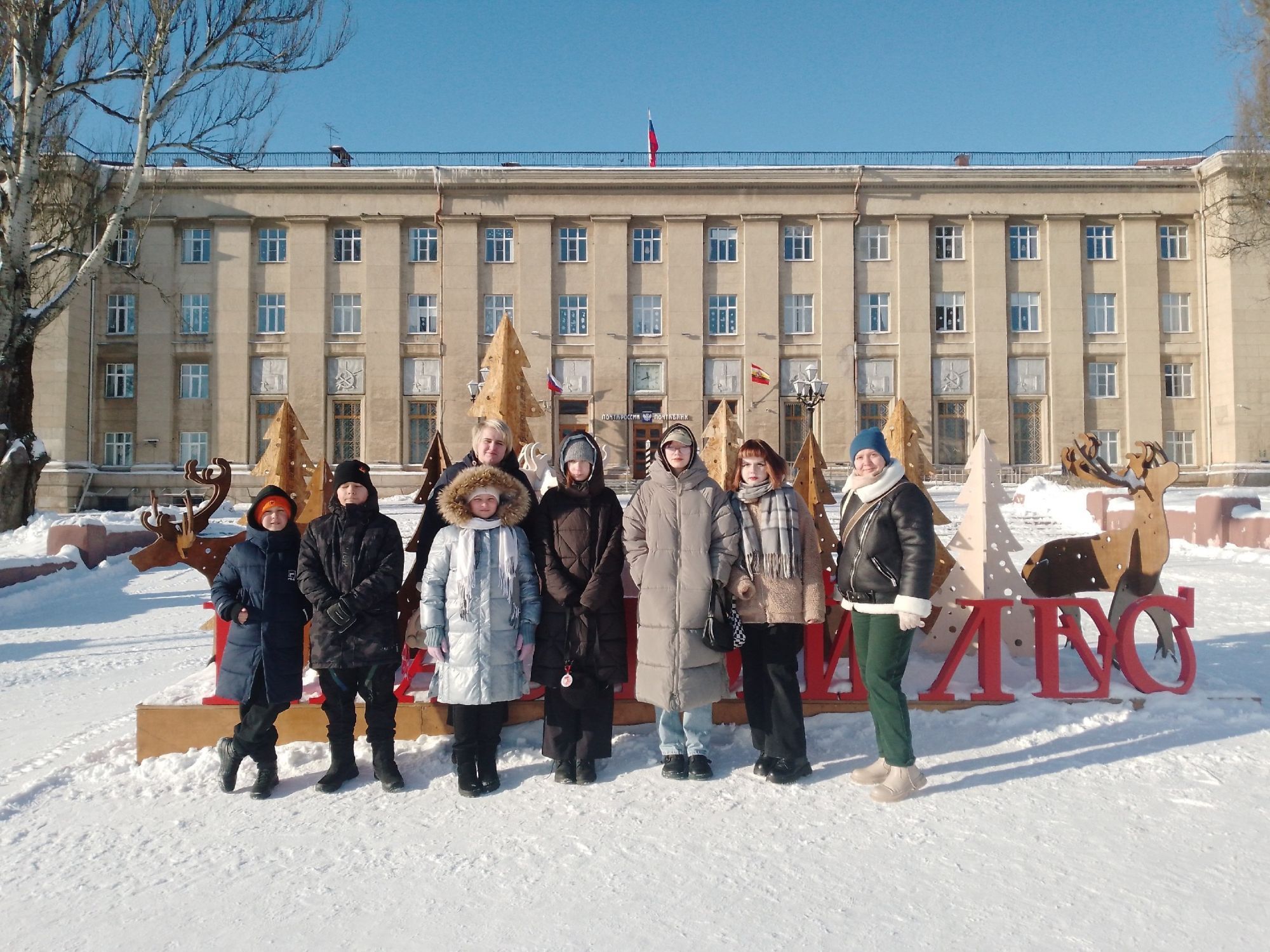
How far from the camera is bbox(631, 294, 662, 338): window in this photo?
33656mm

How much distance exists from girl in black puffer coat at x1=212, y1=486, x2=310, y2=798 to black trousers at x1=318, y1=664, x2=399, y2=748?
19 cm

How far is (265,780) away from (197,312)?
34.6 meters

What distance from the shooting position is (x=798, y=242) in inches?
1328

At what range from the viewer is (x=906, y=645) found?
13.3 feet

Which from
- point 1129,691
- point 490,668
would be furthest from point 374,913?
point 1129,691

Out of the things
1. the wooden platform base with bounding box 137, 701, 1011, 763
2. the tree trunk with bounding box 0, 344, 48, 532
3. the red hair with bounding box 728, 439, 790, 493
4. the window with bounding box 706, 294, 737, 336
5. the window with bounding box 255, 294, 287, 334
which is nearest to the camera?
the red hair with bounding box 728, 439, 790, 493

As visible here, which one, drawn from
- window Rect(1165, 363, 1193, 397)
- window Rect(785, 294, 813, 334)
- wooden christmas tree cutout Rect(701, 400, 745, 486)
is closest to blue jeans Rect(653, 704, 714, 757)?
wooden christmas tree cutout Rect(701, 400, 745, 486)

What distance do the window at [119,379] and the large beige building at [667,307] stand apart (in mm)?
89

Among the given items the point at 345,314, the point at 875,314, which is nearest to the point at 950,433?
the point at 875,314

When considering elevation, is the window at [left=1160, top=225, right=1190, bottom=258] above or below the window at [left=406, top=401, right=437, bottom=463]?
above

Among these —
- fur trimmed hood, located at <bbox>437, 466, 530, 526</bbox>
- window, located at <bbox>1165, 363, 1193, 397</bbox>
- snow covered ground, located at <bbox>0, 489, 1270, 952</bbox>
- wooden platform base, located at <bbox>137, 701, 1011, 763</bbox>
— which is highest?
window, located at <bbox>1165, 363, 1193, 397</bbox>

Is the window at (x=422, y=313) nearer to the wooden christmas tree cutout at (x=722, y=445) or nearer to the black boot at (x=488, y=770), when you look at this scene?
the wooden christmas tree cutout at (x=722, y=445)

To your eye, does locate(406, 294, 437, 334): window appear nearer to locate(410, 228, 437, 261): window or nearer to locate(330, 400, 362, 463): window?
locate(410, 228, 437, 261): window

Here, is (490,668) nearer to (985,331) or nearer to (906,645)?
(906,645)
